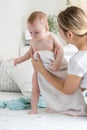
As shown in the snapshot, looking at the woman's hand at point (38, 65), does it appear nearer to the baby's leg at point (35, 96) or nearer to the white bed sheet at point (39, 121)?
the baby's leg at point (35, 96)

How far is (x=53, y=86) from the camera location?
5.57 feet

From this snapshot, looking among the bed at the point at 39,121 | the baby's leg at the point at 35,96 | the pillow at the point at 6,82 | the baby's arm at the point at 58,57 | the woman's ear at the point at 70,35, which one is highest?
the woman's ear at the point at 70,35

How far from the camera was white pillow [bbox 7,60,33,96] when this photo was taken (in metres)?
2.47

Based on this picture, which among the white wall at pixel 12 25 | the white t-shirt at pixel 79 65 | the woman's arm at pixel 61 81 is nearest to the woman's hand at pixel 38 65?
the woman's arm at pixel 61 81

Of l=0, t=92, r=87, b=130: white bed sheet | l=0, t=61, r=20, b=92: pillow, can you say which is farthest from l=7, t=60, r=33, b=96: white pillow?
l=0, t=92, r=87, b=130: white bed sheet

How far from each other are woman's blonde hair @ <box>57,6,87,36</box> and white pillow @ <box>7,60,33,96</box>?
1019 millimetres

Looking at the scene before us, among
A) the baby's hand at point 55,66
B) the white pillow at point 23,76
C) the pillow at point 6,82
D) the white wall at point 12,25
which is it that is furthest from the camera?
the white wall at point 12,25

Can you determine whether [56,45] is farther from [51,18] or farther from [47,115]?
[51,18]

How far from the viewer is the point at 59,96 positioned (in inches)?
67.5

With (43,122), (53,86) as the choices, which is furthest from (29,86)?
(43,122)

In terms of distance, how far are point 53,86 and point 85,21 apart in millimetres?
423

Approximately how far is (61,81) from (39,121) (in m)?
0.25

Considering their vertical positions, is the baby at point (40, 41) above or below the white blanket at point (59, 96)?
above

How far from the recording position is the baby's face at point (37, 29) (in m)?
1.71
